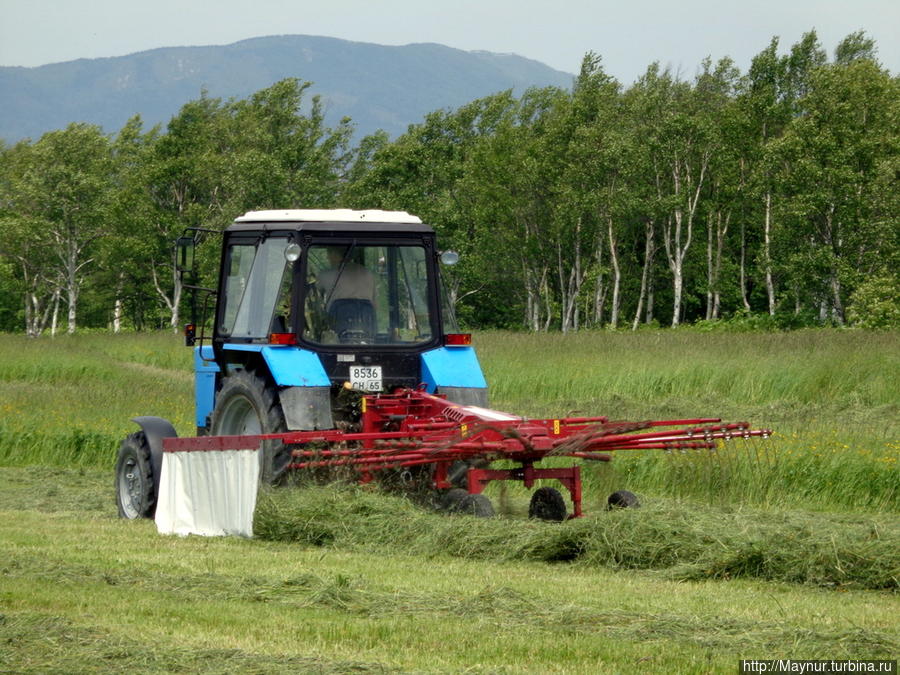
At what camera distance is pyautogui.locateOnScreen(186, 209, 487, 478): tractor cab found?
10.4 meters

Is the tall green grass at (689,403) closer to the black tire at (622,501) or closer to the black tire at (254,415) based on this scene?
the black tire at (622,501)

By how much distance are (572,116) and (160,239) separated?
2026 centimetres

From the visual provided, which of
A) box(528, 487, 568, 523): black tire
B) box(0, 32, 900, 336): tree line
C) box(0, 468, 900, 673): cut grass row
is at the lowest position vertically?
box(0, 468, 900, 673): cut grass row

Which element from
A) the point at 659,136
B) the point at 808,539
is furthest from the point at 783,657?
the point at 659,136

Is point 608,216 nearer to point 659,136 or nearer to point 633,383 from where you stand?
point 659,136

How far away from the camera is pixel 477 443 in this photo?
894 cm

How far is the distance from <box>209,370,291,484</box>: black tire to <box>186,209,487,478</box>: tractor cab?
11 mm

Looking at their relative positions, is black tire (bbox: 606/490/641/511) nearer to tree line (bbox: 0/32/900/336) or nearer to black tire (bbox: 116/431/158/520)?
black tire (bbox: 116/431/158/520)

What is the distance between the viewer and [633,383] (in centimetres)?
2062

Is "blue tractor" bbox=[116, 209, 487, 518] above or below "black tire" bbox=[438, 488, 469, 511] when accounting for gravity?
above

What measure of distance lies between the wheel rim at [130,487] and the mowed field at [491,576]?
17cm

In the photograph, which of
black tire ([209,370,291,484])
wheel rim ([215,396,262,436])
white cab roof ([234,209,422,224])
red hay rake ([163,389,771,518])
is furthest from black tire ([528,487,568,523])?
white cab roof ([234,209,422,224])

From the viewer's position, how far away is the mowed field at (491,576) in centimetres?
565

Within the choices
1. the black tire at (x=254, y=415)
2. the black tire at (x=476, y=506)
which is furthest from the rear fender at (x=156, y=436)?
the black tire at (x=476, y=506)
